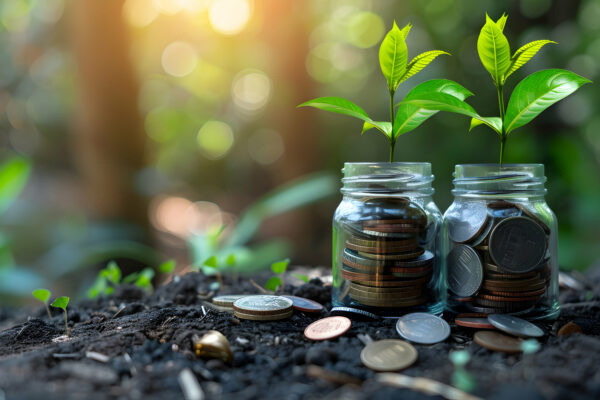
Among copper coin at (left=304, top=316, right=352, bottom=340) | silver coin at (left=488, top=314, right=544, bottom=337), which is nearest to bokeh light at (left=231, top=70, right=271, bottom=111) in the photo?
copper coin at (left=304, top=316, right=352, bottom=340)

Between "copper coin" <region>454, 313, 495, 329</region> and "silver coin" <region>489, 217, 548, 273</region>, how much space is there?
0.55ft

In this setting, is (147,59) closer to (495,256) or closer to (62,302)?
(62,302)

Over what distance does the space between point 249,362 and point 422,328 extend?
1.65 feet

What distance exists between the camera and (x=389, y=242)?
141cm

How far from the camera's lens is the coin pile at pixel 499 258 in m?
1.38

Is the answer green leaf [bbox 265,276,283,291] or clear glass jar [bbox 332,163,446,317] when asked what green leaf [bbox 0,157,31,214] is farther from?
clear glass jar [bbox 332,163,446,317]

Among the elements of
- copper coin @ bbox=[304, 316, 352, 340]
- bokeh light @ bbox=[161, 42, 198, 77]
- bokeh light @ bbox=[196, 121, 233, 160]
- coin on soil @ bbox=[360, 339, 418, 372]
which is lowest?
copper coin @ bbox=[304, 316, 352, 340]

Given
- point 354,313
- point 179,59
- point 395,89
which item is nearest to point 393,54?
point 395,89

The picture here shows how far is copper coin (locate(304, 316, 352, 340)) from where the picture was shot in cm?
136

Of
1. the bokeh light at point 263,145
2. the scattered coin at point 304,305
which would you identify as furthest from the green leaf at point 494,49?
the bokeh light at point 263,145

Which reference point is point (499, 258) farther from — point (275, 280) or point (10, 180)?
point (10, 180)

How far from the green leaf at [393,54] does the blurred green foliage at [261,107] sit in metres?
1.78

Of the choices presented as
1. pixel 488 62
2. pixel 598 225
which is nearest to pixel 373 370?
pixel 488 62

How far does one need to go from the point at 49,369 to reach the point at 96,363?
0.11 metres
